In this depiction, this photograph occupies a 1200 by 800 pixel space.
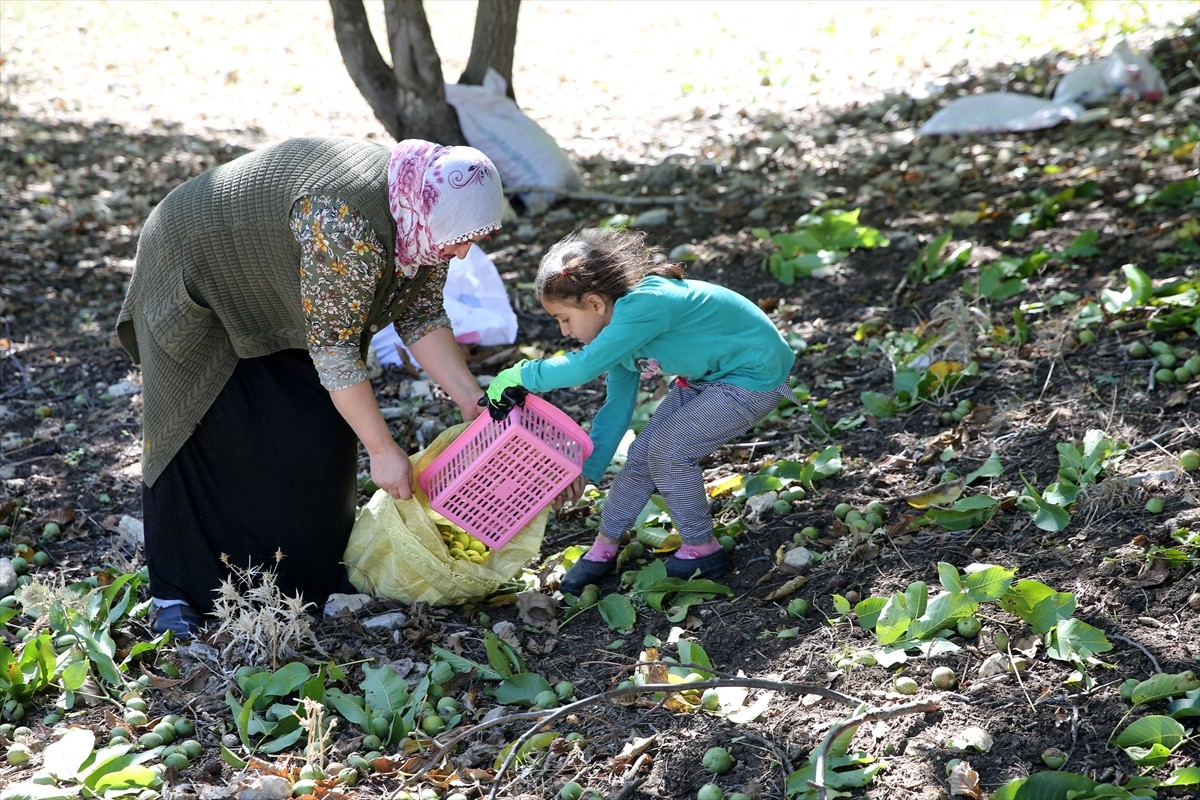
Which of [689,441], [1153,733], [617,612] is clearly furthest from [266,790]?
[1153,733]

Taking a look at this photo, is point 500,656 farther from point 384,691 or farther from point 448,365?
point 448,365

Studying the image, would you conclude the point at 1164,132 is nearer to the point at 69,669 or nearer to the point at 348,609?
the point at 348,609

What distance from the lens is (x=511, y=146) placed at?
5.93 m

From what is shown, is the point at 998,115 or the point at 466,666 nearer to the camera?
the point at 466,666

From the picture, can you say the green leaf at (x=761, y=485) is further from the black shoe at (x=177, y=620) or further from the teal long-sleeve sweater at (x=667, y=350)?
the black shoe at (x=177, y=620)

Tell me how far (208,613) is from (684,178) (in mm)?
4156

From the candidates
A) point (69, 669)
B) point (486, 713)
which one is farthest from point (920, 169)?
point (69, 669)

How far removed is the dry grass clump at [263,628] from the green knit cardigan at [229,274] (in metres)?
0.40

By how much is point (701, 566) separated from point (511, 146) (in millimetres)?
3701

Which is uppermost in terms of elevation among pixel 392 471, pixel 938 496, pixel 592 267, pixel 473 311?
pixel 592 267

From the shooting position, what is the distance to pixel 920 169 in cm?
584

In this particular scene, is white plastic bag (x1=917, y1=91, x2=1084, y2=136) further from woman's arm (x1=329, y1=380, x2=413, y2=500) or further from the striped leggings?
woman's arm (x1=329, y1=380, x2=413, y2=500)

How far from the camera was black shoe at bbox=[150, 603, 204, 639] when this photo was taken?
272cm

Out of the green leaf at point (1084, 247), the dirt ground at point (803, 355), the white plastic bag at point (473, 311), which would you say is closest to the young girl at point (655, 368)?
the dirt ground at point (803, 355)
